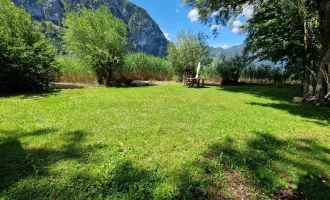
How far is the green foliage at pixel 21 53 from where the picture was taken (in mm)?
8251

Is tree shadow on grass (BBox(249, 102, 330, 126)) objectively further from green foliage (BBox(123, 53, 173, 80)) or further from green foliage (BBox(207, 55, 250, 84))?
green foliage (BBox(123, 53, 173, 80))

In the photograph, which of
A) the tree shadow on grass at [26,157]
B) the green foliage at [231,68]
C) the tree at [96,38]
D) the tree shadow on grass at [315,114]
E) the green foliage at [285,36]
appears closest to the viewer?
the tree shadow on grass at [26,157]

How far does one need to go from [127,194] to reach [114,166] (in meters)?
0.66

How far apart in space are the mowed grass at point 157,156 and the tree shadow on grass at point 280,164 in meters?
0.02

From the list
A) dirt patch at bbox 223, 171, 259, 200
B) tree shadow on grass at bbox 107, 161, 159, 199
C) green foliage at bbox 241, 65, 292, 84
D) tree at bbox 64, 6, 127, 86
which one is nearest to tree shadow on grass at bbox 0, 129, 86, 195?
tree shadow on grass at bbox 107, 161, 159, 199

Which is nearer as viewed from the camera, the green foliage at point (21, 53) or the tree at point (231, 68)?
the green foliage at point (21, 53)

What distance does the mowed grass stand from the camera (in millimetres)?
2457

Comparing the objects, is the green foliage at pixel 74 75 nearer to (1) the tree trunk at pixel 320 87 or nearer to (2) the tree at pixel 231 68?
(2) the tree at pixel 231 68

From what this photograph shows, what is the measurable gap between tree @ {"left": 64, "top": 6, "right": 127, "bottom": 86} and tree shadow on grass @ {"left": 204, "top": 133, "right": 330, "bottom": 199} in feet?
34.9

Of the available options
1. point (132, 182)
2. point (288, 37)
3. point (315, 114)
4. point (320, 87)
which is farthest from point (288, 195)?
point (288, 37)

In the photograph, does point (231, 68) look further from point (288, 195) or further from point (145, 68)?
point (288, 195)

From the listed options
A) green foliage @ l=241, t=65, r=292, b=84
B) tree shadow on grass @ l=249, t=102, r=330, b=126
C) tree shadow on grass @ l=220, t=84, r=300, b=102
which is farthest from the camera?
green foliage @ l=241, t=65, r=292, b=84

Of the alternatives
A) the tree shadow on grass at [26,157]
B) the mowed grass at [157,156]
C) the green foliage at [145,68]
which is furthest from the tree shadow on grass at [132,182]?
the green foliage at [145,68]

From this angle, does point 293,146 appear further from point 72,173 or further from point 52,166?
point 52,166
